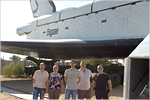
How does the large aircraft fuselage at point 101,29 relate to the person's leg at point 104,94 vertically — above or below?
above

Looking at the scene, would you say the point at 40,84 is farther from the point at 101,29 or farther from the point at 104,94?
the point at 101,29

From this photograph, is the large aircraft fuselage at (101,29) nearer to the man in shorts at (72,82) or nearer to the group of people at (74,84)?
the group of people at (74,84)

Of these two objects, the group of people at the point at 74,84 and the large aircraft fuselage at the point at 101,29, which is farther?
the large aircraft fuselage at the point at 101,29

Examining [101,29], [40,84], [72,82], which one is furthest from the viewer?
[101,29]

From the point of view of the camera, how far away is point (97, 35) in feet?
24.7

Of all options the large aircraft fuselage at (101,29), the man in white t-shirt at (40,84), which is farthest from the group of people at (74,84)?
the large aircraft fuselage at (101,29)

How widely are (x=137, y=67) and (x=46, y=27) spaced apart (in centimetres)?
861

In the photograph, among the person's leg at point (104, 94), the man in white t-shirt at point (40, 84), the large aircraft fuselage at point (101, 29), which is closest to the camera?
the person's leg at point (104, 94)

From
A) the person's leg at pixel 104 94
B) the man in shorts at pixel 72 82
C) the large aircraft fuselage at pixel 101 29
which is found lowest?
the person's leg at pixel 104 94

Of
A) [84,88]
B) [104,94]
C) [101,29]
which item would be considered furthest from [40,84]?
[101,29]

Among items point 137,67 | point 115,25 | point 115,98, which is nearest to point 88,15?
point 115,25

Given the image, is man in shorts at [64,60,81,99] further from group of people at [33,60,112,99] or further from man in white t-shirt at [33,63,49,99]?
man in white t-shirt at [33,63,49,99]

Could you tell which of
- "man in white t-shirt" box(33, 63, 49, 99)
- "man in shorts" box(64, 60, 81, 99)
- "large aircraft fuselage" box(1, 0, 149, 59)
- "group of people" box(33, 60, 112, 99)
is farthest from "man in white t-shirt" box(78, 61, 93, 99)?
"large aircraft fuselage" box(1, 0, 149, 59)

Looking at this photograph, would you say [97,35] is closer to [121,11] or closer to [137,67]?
[121,11]
